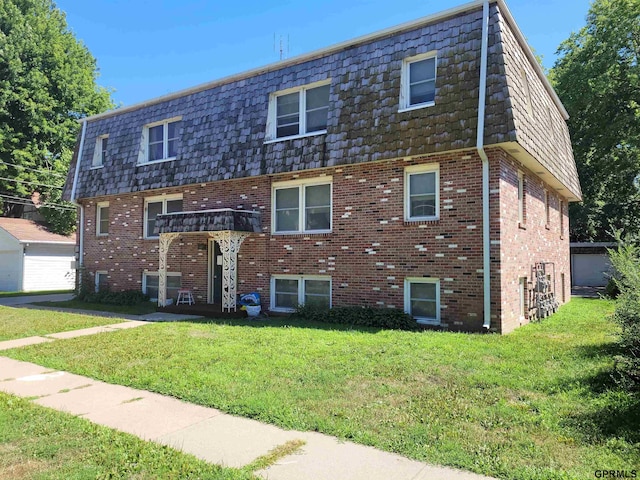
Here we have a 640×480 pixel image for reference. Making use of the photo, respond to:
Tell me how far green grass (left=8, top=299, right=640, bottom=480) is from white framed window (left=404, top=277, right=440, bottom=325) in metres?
1.32

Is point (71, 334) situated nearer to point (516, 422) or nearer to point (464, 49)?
point (516, 422)

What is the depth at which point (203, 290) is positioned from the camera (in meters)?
13.7

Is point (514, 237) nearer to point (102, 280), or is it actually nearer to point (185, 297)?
point (185, 297)

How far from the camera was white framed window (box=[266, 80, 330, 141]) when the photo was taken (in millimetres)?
11805

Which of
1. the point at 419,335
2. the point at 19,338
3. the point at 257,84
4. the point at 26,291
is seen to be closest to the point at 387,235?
the point at 419,335

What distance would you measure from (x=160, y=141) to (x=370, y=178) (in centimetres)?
816

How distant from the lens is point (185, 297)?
13.9 meters

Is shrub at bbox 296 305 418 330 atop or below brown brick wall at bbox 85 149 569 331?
below

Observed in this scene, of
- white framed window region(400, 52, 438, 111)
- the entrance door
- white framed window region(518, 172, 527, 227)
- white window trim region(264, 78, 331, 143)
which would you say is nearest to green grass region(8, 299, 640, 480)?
white framed window region(518, 172, 527, 227)

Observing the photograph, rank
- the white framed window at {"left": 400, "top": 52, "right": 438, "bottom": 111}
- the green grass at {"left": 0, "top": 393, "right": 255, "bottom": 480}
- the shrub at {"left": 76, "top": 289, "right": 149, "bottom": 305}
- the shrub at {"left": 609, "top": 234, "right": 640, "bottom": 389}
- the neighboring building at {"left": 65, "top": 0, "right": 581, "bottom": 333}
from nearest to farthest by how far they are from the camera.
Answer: the green grass at {"left": 0, "top": 393, "right": 255, "bottom": 480} < the shrub at {"left": 609, "top": 234, "right": 640, "bottom": 389} < the neighboring building at {"left": 65, "top": 0, "right": 581, "bottom": 333} < the white framed window at {"left": 400, "top": 52, "right": 438, "bottom": 111} < the shrub at {"left": 76, "top": 289, "right": 149, "bottom": 305}

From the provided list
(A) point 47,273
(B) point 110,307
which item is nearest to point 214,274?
(B) point 110,307

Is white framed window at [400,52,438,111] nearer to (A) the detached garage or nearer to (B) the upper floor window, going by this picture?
(B) the upper floor window

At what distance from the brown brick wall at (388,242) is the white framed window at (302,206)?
0.19 m

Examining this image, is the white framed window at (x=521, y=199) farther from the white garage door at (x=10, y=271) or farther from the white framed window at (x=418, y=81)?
the white garage door at (x=10, y=271)
